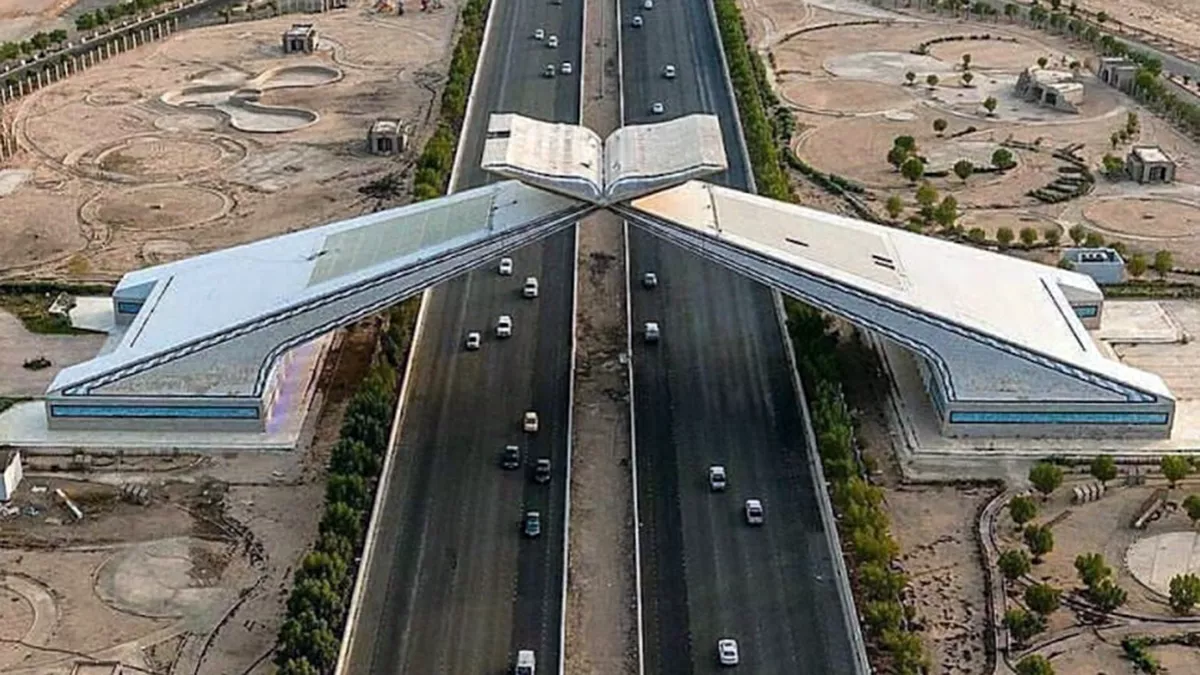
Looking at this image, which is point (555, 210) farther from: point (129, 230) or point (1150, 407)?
point (129, 230)

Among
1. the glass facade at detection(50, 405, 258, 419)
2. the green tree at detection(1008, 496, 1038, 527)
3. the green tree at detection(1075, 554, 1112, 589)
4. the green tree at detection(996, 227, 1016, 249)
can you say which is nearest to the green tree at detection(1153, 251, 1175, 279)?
the green tree at detection(996, 227, 1016, 249)

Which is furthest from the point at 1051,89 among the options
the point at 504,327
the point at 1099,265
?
the point at 504,327

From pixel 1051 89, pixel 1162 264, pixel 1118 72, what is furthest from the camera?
pixel 1118 72

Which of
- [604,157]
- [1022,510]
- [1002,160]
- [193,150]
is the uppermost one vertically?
[604,157]

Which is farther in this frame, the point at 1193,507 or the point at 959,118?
the point at 959,118

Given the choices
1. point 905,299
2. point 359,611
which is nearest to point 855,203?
point 905,299

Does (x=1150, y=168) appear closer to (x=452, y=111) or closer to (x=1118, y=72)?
(x=1118, y=72)

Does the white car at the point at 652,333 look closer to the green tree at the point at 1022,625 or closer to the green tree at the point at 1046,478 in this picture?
the green tree at the point at 1046,478

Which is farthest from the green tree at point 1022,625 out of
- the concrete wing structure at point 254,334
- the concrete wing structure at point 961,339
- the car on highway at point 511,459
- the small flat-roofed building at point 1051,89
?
the small flat-roofed building at point 1051,89

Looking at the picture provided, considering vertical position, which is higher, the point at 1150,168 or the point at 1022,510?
Result: the point at 1150,168
